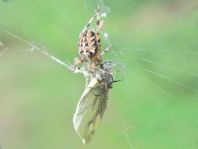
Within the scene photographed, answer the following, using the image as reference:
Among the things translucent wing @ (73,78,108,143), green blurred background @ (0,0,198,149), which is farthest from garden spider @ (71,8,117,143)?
green blurred background @ (0,0,198,149)

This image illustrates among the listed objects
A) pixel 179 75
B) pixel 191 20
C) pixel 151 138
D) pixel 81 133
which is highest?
pixel 191 20

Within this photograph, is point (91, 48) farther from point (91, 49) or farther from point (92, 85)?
point (92, 85)

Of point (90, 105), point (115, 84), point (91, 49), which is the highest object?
point (115, 84)

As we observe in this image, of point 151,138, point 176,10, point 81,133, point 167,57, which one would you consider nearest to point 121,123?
point 151,138

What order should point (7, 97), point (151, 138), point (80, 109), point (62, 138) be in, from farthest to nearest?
point (7, 97) < point (62, 138) < point (151, 138) < point (80, 109)

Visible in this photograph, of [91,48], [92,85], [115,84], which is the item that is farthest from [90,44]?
[115,84]

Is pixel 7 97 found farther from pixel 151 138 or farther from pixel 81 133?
pixel 81 133

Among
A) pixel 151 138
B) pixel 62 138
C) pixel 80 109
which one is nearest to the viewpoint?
pixel 80 109

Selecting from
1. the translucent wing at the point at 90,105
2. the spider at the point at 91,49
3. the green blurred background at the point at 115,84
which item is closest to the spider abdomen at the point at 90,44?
the spider at the point at 91,49
